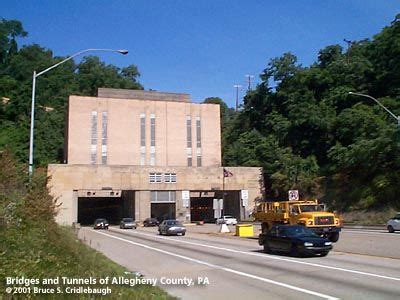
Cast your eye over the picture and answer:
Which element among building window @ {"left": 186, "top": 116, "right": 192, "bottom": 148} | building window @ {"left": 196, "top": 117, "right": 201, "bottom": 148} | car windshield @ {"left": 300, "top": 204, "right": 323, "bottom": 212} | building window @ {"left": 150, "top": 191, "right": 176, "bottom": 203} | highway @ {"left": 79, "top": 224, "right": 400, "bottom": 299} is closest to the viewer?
highway @ {"left": 79, "top": 224, "right": 400, "bottom": 299}

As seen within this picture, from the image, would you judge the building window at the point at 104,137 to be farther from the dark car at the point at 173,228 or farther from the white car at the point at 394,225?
the white car at the point at 394,225

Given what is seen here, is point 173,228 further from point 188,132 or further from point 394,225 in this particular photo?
point 188,132

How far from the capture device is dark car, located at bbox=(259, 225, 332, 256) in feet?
70.0

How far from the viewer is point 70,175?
72.2 metres

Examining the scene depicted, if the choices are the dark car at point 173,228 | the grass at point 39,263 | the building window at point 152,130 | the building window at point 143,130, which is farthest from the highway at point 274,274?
the building window at point 152,130

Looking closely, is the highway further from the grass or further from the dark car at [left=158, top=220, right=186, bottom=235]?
the dark car at [left=158, top=220, right=186, bottom=235]

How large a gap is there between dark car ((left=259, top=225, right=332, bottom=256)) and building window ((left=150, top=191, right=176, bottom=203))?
2110 inches

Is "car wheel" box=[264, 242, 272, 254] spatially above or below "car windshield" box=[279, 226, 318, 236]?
below

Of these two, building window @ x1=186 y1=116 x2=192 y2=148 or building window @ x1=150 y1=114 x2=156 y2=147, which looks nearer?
building window @ x1=150 y1=114 x2=156 y2=147

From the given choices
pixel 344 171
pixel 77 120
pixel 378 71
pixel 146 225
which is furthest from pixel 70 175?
pixel 378 71

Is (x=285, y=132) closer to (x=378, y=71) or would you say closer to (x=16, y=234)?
(x=378, y=71)

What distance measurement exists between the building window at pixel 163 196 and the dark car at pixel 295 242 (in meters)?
53.6

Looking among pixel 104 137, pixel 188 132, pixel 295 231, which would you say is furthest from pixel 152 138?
pixel 295 231

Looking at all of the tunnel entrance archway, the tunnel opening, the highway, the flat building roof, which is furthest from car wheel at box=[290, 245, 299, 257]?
the flat building roof
